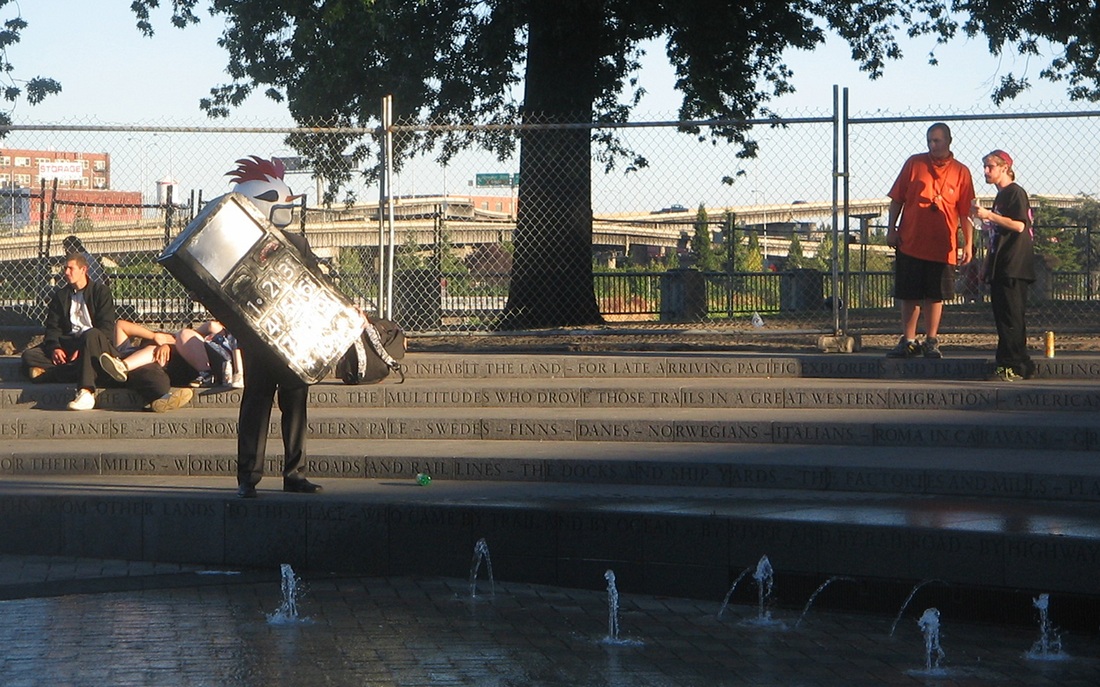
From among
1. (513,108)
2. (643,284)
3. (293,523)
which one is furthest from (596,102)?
(293,523)

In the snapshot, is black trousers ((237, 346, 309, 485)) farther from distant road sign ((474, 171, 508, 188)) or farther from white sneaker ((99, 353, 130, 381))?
distant road sign ((474, 171, 508, 188))

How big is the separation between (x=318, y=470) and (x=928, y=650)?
4375 mm

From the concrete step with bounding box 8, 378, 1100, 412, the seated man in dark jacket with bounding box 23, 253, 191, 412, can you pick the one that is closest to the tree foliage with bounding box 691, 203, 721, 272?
the concrete step with bounding box 8, 378, 1100, 412

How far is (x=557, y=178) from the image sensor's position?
46.7ft

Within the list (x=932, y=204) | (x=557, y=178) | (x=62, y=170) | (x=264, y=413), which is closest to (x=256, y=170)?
(x=264, y=413)

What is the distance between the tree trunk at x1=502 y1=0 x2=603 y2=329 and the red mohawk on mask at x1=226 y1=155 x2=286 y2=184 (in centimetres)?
562

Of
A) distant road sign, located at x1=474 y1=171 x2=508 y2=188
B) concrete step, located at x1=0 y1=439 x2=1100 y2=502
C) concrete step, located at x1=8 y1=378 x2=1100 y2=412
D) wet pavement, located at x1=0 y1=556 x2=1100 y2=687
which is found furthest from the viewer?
distant road sign, located at x1=474 y1=171 x2=508 y2=188

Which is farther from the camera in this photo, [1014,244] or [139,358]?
[139,358]

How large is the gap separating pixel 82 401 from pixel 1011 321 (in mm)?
6732

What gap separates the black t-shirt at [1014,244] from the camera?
9875 mm

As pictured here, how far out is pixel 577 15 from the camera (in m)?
17.6

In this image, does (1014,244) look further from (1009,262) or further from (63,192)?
(63,192)

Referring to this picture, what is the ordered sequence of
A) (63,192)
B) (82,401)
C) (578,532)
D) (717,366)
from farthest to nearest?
(63,192) < (717,366) < (82,401) < (578,532)

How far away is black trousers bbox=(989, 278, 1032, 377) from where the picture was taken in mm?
9875
